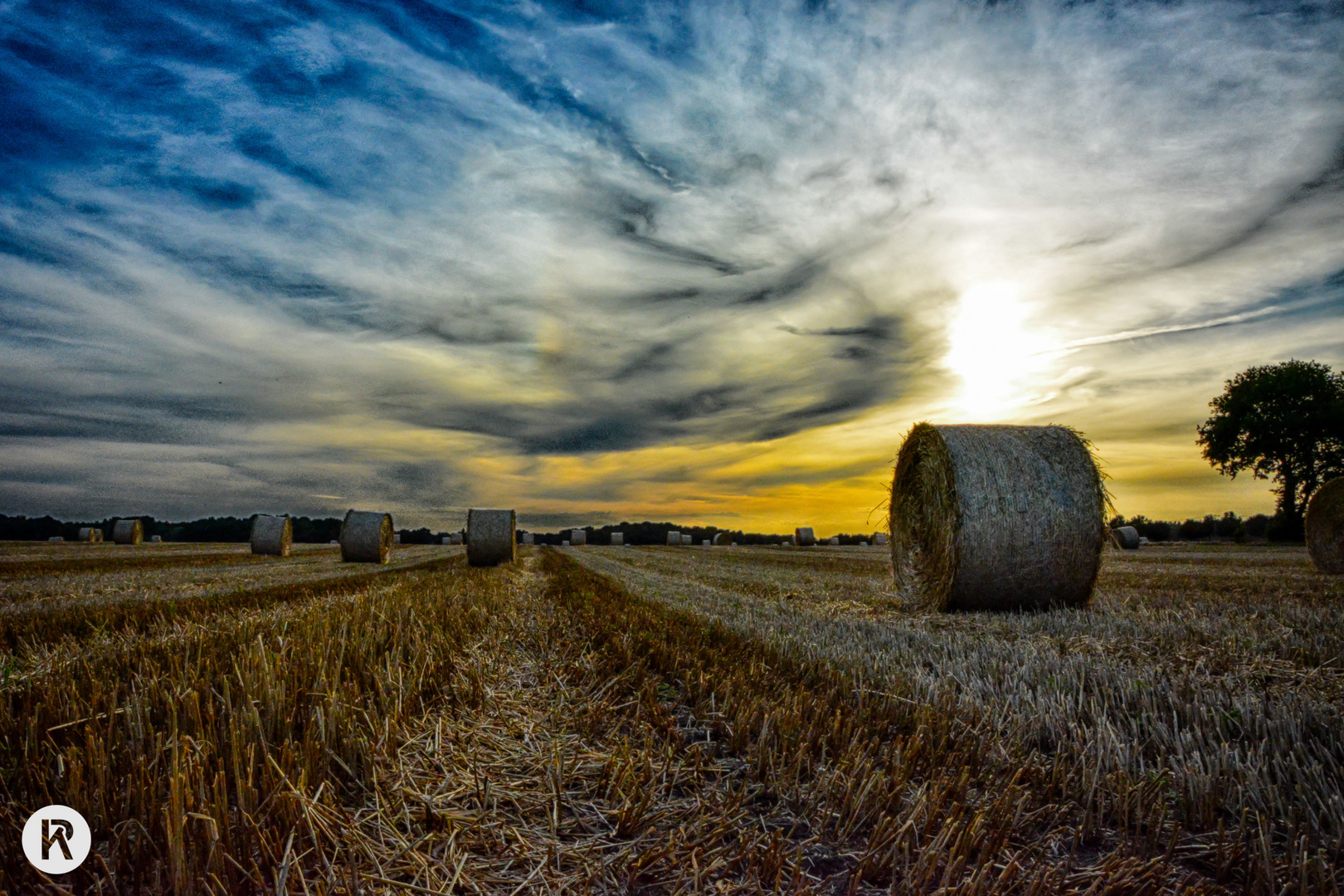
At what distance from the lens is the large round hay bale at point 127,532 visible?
34.7 m

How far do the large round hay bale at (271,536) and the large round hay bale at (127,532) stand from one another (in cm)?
1574

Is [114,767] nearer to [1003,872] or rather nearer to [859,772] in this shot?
[859,772]

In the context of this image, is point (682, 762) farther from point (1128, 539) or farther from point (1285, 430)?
point (1285, 430)

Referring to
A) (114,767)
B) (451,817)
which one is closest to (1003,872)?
(451,817)

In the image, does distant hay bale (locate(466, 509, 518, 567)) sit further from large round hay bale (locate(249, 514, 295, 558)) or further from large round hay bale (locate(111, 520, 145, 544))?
large round hay bale (locate(111, 520, 145, 544))

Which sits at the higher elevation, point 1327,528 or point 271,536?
point 1327,528

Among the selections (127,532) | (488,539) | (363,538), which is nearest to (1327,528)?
(488,539)

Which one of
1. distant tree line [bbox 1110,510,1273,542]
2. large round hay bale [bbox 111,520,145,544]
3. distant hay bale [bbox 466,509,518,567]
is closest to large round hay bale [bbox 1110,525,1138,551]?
distant tree line [bbox 1110,510,1273,542]

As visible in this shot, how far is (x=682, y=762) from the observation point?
8.04ft

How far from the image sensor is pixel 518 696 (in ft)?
11.9

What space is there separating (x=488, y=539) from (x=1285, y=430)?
39947 millimetres

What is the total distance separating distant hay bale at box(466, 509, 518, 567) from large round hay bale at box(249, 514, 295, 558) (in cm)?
1012

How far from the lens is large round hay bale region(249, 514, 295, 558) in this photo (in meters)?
24.4

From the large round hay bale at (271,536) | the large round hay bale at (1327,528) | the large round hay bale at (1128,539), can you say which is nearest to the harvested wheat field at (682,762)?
the large round hay bale at (1327,528)
